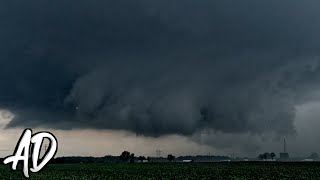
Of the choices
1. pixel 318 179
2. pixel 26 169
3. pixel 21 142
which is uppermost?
pixel 21 142

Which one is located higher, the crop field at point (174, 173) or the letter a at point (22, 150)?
the letter a at point (22, 150)

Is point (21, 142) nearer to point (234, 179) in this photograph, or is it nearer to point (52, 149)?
point (52, 149)

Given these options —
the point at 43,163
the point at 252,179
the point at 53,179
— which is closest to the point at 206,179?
the point at 252,179

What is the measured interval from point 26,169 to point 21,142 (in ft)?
6.06

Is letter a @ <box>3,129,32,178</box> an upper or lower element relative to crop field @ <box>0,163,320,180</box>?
upper

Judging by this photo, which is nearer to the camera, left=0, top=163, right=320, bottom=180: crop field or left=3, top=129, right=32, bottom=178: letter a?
left=3, top=129, right=32, bottom=178: letter a

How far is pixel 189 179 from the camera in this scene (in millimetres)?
66188

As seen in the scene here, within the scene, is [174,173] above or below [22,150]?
below

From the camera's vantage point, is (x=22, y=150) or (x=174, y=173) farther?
(x=174, y=173)

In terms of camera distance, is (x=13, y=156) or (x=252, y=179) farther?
(x=252, y=179)

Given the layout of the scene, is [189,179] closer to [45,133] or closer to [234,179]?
[234,179]

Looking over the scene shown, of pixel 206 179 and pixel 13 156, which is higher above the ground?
pixel 13 156

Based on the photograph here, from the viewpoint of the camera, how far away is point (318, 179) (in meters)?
66.4

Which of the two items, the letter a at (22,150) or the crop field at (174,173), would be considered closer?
the letter a at (22,150)
